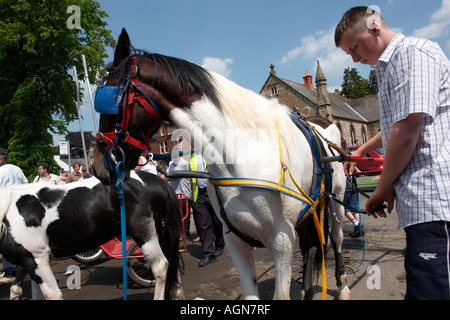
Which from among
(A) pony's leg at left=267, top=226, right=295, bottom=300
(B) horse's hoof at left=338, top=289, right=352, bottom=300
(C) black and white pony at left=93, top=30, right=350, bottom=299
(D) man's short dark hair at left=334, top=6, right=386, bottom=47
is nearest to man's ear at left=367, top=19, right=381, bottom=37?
(D) man's short dark hair at left=334, top=6, right=386, bottom=47

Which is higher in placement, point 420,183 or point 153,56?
point 153,56

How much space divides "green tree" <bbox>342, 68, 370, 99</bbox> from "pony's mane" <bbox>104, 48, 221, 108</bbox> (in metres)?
64.0

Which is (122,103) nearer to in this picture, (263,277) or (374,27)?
(374,27)

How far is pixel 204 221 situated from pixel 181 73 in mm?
3902

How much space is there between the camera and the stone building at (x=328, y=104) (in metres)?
35.9

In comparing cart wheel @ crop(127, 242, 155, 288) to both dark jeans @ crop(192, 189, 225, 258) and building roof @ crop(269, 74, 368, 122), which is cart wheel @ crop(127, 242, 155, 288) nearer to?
dark jeans @ crop(192, 189, 225, 258)

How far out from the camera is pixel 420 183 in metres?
1.28

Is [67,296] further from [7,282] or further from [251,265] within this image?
[251,265]

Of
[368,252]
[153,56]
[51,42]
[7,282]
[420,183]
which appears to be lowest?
[7,282]

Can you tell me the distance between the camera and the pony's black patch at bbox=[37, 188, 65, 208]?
10.5 ft

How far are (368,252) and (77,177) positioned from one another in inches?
311

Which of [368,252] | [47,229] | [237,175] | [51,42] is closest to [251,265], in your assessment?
[237,175]

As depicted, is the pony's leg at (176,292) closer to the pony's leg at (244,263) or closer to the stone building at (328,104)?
the pony's leg at (244,263)

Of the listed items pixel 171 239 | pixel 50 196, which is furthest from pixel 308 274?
pixel 50 196
